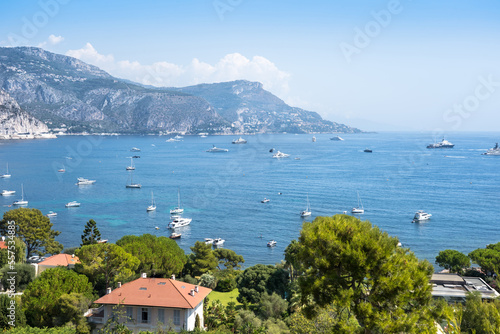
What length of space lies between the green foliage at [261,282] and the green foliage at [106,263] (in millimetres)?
6276

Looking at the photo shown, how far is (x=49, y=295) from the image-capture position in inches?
710

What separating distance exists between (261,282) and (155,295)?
23.7ft

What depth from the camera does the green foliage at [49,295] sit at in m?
17.6

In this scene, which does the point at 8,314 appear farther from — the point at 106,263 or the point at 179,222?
the point at 179,222

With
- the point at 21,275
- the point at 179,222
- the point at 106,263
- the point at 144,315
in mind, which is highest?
the point at 106,263

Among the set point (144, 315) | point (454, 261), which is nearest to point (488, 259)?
point (454, 261)

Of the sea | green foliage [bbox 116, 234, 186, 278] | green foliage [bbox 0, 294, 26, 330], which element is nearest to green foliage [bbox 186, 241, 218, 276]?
green foliage [bbox 116, 234, 186, 278]

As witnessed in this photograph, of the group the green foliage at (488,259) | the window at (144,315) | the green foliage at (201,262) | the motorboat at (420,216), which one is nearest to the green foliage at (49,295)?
the window at (144,315)

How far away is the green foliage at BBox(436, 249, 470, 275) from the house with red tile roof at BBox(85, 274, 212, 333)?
22.4 metres

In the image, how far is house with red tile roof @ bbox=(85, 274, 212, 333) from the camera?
17.1m

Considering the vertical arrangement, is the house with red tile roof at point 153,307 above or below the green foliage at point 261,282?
above

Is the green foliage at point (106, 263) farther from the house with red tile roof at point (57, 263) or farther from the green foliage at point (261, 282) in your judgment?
the green foliage at point (261, 282)

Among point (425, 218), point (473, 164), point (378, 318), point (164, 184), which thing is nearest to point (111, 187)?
point (164, 184)

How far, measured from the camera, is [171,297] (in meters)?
17.7
